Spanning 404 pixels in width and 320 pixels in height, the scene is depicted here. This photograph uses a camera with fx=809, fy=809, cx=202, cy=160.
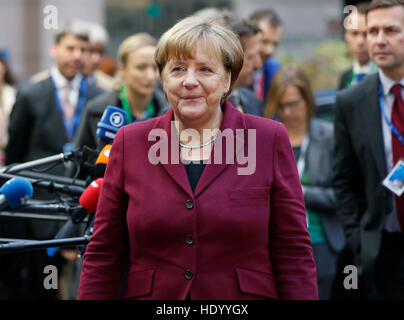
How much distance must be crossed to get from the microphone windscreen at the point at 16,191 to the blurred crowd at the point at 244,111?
433 millimetres

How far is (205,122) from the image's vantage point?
11.7 ft

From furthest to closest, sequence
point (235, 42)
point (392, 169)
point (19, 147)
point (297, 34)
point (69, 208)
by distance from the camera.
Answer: point (297, 34), point (19, 147), point (392, 169), point (69, 208), point (235, 42)

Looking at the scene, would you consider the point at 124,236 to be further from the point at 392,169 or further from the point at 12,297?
the point at 12,297

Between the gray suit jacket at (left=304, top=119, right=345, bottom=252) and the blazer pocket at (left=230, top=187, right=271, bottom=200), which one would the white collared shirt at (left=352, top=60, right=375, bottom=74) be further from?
the blazer pocket at (left=230, top=187, right=271, bottom=200)

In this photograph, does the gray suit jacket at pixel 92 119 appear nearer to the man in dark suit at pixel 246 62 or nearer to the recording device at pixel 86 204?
the man in dark suit at pixel 246 62

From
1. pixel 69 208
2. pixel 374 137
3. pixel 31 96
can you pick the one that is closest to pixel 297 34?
pixel 31 96

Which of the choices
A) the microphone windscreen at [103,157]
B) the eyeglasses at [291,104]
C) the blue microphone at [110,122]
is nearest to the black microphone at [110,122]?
the blue microphone at [110,122]

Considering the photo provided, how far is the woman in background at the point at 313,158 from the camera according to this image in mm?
6082

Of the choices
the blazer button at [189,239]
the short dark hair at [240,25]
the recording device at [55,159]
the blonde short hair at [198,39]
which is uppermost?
the short dark hair at [240,25]

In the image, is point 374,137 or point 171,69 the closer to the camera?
point 171,69

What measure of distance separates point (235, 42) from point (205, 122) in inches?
14.8

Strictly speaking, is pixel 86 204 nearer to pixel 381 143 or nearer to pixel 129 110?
pixel 381 143

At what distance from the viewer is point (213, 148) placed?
136 inches
